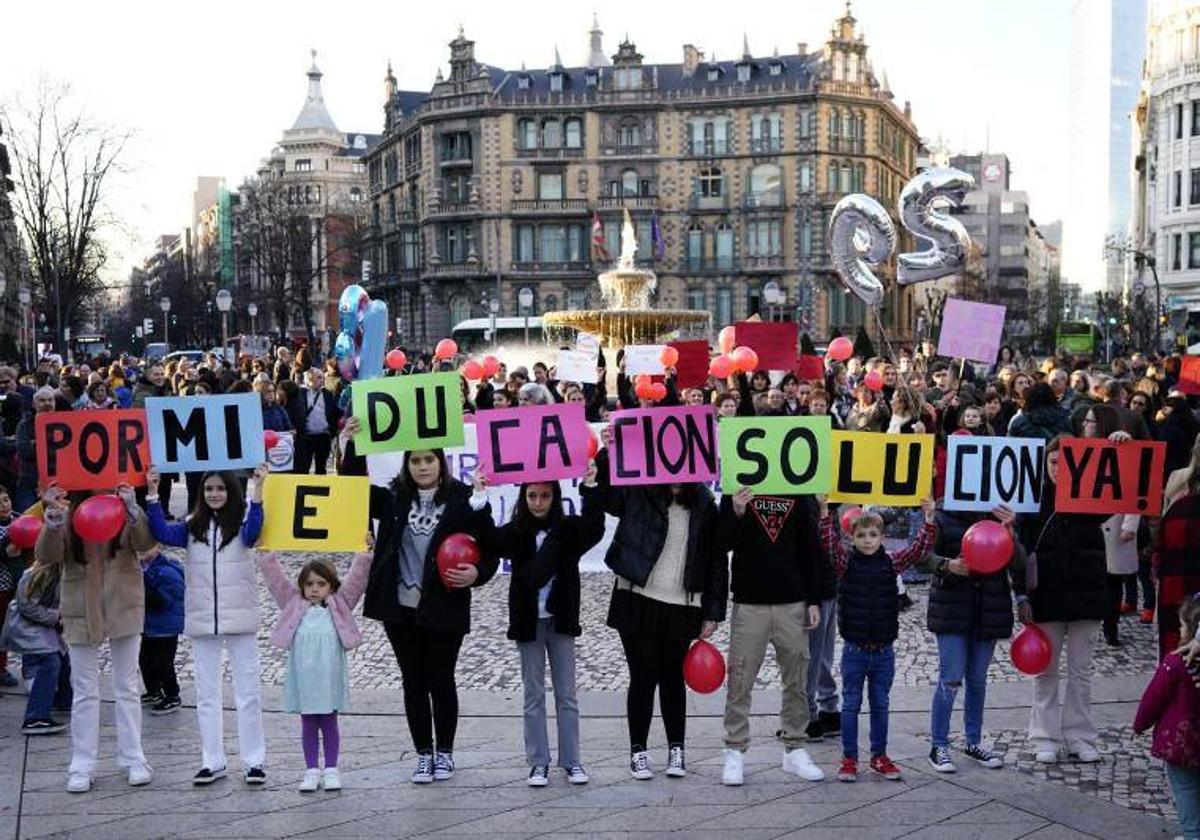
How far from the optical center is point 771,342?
15695 millimetres

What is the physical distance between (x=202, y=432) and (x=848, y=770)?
4216 mm

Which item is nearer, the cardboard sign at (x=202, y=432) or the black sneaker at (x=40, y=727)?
the cardboard sign at (x=202, y=432)

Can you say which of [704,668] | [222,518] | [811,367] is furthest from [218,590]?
[811,367]

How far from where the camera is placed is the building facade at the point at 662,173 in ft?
243

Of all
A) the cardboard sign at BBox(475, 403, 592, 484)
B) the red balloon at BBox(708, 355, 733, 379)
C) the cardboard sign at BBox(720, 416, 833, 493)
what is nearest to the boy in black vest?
the cardboard sign at BBox(720, 416, 833, 493)

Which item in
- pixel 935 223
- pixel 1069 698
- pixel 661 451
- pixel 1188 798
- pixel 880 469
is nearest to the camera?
pixel 1188 798

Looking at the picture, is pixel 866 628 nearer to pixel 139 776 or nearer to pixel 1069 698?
pixel 1069 698

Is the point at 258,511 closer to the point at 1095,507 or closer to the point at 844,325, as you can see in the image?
the point at 1095,507

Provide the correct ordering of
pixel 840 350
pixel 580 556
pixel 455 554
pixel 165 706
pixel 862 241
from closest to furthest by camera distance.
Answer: pixel 455 554 < pixel 580 556 < pixel 165 706 < pixel 862 241 < pixel 840 350

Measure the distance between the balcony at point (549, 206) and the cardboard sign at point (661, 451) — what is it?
2745 inches

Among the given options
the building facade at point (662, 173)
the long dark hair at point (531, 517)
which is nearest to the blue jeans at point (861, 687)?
the long dark hair at point (531, 517)

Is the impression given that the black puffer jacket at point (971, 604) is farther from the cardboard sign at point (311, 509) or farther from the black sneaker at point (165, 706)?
the black sneaker at point (165, 706)

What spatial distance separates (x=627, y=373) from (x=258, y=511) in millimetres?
11162

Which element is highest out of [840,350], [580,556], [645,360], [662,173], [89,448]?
[662,173]
